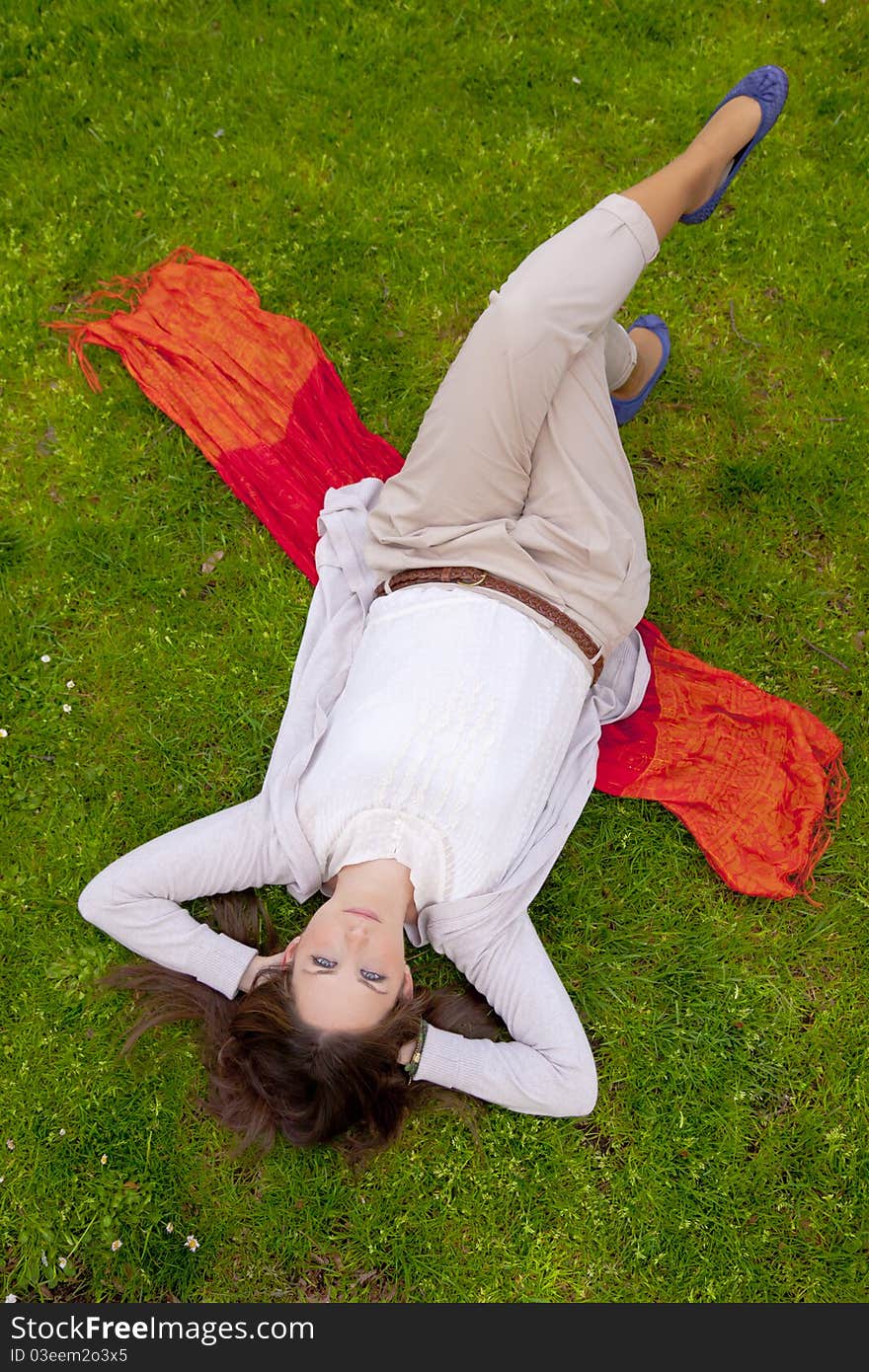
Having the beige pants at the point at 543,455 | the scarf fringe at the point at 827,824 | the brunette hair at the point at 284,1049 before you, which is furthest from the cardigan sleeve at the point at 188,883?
the scarf fringe at the point at 827,824

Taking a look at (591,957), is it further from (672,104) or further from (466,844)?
(672,104)

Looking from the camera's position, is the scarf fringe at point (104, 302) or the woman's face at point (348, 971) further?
the scarf fringe at point (104, 302)

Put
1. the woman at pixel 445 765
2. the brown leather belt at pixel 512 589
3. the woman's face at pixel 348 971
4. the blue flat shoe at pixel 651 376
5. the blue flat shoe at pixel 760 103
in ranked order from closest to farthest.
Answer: the woman's face at pixel 348 971
the woman at pixel 445 765
the brown leather belt at pixel 512 589
the blue flat shoe at pixel 760 103
the blue flat shoe at pixel 651 376

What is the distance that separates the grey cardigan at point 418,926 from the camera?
12.7ft

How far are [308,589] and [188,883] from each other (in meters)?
1.72

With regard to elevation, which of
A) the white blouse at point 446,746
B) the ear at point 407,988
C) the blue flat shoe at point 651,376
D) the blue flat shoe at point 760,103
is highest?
the blue flat shoe at point 760,103

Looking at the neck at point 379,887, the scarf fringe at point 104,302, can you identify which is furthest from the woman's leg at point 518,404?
the scarf fringe at point 104,302

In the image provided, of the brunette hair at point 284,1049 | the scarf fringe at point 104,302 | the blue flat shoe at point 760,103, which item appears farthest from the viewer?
the scarf fringe at point 104,302

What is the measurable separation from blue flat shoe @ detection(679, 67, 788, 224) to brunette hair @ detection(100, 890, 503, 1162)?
4.01 meters

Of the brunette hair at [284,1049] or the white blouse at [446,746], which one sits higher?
the white blouse at [446,746]

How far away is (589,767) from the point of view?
4277mm

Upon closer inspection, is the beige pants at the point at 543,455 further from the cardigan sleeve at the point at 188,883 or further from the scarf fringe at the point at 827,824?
the scarf fringe at the point at 827,824

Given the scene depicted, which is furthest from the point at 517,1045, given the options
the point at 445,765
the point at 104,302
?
the point at 104,302

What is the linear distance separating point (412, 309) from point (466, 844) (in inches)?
128
